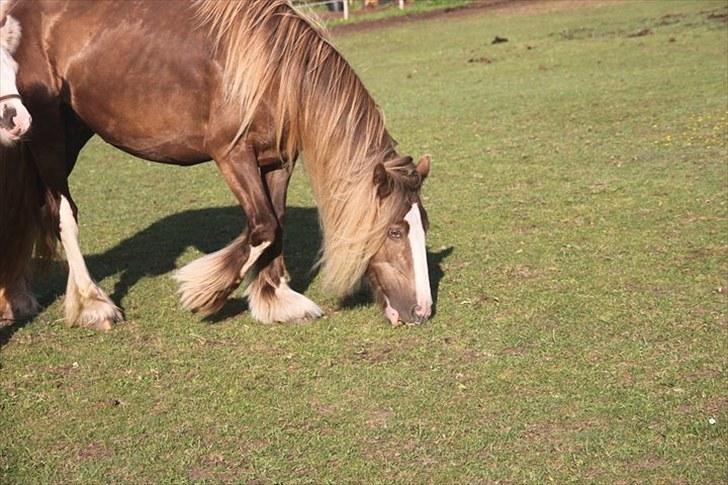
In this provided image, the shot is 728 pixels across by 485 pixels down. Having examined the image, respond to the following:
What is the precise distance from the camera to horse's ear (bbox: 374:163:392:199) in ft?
17.4

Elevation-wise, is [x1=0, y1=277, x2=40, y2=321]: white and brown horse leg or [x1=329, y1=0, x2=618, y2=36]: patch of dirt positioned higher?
[x1=0, y1=277, x2=40, y2=321]: white and brown horse leg

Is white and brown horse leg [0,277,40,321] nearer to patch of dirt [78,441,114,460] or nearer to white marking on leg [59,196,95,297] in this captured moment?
white marking on leg [59,196,95,297]

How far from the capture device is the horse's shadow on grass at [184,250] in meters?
6.54

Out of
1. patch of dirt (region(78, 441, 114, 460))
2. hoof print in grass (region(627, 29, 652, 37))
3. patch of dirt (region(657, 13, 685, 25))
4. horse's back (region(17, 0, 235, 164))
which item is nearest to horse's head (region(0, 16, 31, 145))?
horse's back (region(17, 0, 235, 164))

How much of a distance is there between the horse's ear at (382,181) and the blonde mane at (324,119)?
1.3 inches

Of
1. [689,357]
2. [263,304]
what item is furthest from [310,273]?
[689,357]

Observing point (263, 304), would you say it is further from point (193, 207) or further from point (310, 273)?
point (193, 207)

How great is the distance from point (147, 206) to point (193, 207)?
0.49 meters

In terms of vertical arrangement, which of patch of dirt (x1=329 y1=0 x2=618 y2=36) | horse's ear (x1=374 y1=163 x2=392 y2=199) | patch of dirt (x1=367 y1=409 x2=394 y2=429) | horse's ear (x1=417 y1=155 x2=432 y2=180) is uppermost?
→ horse's ear (x1=374 y1=163 x2=392 y2=199)

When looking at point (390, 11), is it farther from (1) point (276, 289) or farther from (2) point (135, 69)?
(1) point (276, 289)

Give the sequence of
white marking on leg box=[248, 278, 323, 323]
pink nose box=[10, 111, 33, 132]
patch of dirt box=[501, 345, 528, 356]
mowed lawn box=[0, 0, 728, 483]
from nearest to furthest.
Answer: mowed lawn box=[0, 0, 728, 483] → pink nose box=[10, 111, 33, 132] → patch of dirt box=[501, 345, 528, 356] → white marking on leg box=[248, 278, 323, 323]

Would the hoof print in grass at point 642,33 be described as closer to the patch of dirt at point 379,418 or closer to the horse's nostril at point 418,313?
the horse's nostril at point 418,313

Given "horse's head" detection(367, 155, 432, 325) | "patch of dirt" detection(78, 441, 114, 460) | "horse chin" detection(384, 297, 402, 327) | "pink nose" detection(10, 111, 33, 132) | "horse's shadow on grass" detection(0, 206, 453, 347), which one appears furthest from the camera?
"horse's shadow on grass" detection(0, 206, 453, 347)

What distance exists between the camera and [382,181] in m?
5.34
